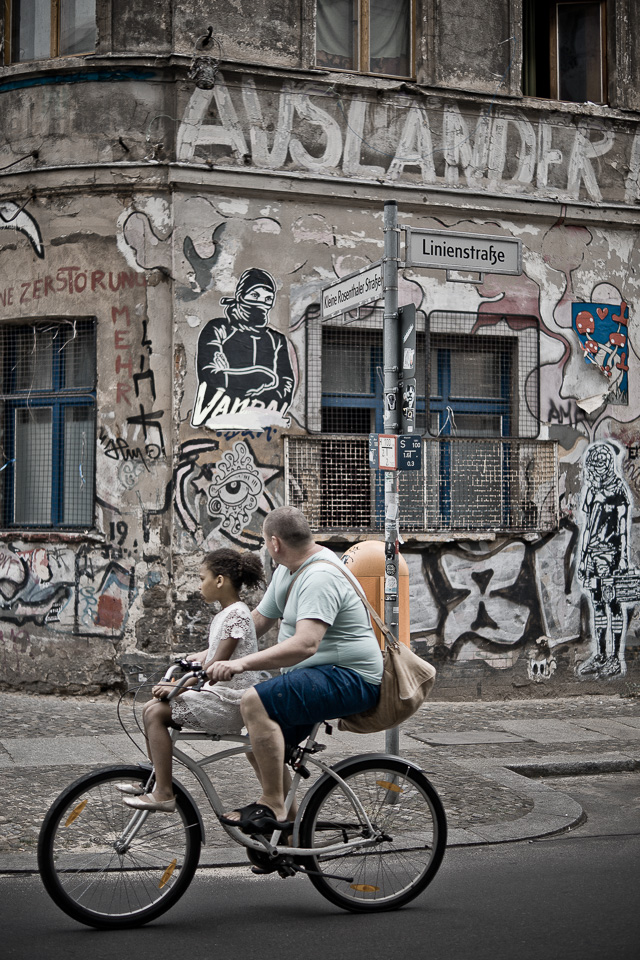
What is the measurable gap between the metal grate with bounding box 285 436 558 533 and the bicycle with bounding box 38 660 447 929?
19.3ft

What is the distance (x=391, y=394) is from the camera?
725 cm

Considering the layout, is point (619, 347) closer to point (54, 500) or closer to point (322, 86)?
point (322, 86)

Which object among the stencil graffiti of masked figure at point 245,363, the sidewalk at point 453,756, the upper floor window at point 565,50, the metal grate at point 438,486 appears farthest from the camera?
the upper floor window at point 565,50

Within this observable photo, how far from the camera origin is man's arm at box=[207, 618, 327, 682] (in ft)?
15.7

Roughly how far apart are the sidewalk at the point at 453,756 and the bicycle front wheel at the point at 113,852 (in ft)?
3.19

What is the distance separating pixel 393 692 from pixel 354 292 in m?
3.40

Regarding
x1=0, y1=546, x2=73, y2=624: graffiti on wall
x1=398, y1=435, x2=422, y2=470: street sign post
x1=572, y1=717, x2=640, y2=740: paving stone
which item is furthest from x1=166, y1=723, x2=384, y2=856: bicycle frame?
x1=0, y1=546, x2=73, y2=624: graffiti on wall

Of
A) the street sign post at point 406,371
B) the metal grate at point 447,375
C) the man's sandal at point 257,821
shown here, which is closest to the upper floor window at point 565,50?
the metal grate at point 447,375

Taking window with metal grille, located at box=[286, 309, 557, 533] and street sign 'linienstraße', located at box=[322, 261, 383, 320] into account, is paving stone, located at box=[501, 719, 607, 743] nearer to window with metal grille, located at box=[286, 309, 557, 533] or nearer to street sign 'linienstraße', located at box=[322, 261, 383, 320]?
window with metal grille, located at box=[286, 309, 557, 533]

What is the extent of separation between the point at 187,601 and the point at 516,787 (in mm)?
4119

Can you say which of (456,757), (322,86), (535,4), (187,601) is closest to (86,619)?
(187,601)

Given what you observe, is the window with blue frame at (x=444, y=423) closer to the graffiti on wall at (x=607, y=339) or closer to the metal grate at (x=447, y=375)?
the metal grate at (x=447, y=375)

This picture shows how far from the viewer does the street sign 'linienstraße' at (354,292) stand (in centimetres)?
741

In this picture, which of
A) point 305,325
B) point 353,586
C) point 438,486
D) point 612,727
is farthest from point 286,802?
point 305,325
